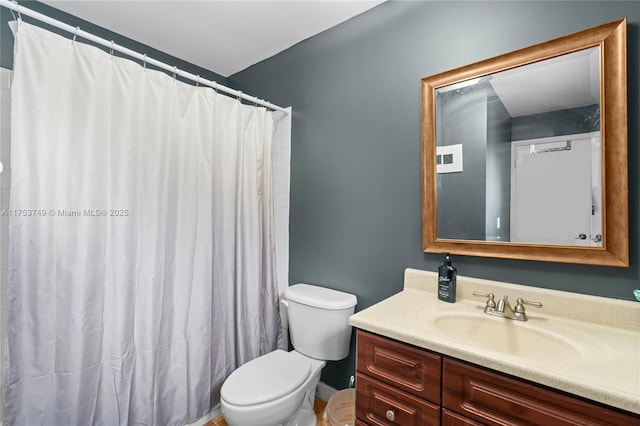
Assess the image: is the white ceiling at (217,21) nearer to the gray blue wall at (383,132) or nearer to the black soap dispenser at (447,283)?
the gray blue wall at (383,132)

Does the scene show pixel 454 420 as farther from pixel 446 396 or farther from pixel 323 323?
pixel 323 323

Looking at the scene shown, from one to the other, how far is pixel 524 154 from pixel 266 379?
1.59m

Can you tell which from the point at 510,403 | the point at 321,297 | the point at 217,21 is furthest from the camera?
the point at 217,21

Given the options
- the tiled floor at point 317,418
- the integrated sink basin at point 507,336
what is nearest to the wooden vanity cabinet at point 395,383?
the integrated sink basin at point 507,336

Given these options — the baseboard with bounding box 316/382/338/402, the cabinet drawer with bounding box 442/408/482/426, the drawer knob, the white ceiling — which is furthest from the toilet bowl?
the white ceiling

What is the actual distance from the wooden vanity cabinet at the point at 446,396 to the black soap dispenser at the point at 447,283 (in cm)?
42

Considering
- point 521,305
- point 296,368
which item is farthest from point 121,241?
point 521,305

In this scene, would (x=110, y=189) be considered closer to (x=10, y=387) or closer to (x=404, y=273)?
(x=10, y=387)

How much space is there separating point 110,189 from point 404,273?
151 centimetres

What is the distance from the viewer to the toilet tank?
1681 millimetres

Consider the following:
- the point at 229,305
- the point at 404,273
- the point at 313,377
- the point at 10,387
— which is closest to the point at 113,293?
the point at 10,387

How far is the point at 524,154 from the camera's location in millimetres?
1258

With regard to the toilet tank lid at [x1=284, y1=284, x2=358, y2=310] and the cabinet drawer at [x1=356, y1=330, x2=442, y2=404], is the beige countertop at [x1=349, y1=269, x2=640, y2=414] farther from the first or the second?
the toilet tank lid at [x1=284, y1=284, x2=358, y2=310]

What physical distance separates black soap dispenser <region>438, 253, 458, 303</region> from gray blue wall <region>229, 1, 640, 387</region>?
0.10 meters
